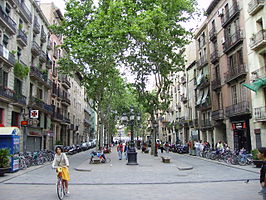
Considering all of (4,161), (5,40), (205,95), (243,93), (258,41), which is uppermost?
(5,40)

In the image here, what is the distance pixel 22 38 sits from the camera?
962 inches

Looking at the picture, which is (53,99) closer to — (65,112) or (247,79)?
(65,112)

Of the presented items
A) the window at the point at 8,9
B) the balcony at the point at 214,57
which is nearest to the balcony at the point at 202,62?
the balcony at the point at 214,57

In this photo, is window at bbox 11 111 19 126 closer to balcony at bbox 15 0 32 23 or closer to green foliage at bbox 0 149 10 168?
balcony at bbox 15 0 32 23

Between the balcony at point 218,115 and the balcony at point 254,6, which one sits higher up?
the balcony at point 254,6

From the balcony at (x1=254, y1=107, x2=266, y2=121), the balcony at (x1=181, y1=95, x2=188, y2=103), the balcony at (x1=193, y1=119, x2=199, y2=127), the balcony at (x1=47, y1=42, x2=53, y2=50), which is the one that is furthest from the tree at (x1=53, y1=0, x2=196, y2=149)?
the balcony at (x1=181, y1=95, x2=188, y2=103)

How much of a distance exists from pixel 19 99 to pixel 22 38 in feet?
18.4

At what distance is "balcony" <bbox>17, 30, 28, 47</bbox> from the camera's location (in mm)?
23980

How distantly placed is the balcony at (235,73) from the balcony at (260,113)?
3.74 meters

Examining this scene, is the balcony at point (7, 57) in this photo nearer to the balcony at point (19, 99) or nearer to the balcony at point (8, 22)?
the balcony at point (8, 22)

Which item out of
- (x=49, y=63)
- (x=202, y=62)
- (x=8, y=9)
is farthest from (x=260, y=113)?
(x=49, y=63)

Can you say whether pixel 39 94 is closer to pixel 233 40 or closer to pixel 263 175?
pixel 233 40

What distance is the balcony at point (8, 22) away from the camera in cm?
2071

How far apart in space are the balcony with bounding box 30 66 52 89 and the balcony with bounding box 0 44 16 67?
4.57m
